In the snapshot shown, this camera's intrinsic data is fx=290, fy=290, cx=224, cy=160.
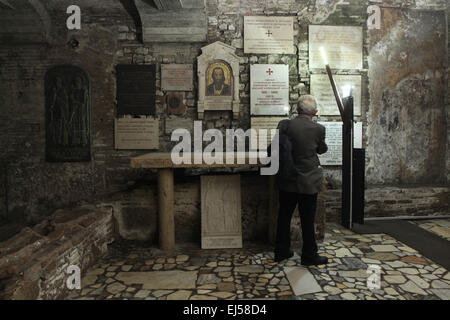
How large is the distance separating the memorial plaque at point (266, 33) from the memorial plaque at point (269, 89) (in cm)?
33

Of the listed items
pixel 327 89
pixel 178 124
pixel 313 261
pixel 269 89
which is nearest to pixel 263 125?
pixel 269 89

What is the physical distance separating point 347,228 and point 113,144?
418cm

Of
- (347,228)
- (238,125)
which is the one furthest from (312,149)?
(238,125)

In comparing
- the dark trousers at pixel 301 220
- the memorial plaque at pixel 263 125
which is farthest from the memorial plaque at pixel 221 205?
the memorial plaque at pixel 263 125

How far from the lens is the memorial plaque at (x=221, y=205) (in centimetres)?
374

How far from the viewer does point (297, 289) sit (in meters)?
2.65

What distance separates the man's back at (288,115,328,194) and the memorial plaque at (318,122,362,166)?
2458 mm

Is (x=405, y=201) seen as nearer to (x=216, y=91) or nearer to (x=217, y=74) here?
(x=216, y=91)

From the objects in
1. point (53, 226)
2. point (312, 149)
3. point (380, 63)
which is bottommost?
point (53, 226)

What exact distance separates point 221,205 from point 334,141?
9.07 ft

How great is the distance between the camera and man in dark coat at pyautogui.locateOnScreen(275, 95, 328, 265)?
2979mm

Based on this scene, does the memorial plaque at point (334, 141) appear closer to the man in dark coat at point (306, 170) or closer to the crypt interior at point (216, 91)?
the crypt interior at point (216, 91)

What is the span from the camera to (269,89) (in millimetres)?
5227

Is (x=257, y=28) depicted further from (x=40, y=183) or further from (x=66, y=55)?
(x=40, y=183)
